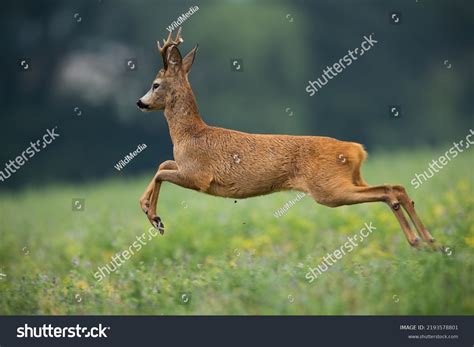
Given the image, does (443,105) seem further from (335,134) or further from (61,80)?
(61,80)

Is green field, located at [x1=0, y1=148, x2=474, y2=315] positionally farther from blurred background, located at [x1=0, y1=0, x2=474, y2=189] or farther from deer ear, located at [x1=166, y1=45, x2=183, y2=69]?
blurred background, located at [x1=0, y1=0, x2=474, y2=189]

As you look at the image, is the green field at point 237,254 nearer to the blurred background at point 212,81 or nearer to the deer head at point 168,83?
the deer head at point 168,83

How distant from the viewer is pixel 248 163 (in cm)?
845

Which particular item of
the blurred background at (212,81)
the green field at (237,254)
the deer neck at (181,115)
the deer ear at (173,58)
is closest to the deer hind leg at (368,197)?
the green field at (237,254)

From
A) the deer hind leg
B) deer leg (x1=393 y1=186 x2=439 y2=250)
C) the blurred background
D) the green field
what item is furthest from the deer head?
the blurred background

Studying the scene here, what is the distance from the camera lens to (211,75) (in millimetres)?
20734

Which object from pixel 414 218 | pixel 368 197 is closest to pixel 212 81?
pixel 368 197

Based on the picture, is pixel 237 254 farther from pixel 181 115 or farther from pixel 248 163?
pixel 181 115

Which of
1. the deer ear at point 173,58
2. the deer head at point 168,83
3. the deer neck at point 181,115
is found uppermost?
the deer ear at point 173,58

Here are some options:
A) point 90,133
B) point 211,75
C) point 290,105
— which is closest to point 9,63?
point 90,133

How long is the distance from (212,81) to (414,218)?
13.3 metres

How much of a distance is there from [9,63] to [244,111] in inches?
274

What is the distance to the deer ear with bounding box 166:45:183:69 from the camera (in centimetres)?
859

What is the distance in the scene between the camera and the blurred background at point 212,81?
720 inches
